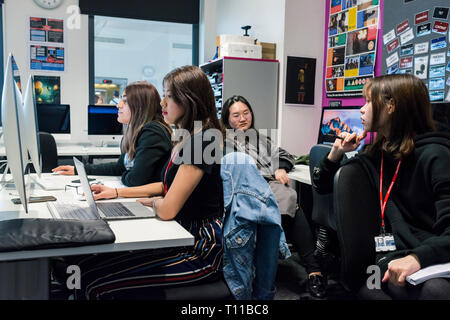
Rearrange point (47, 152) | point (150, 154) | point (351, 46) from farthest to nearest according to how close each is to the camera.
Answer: point (351, 46)
point (47, 152)
point (150, 154)

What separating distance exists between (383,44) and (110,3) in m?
3.33

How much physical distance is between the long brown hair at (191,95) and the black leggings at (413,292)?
78 centimetres

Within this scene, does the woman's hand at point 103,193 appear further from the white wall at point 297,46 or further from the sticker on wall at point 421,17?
the sticker on wall at point 421,17

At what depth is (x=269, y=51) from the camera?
12.6 feet

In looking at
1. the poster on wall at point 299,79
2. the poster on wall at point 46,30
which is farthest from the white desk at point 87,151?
the poster on wall at point 299,79

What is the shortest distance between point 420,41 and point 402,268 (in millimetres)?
2072

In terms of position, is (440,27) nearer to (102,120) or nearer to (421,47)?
(421,47)

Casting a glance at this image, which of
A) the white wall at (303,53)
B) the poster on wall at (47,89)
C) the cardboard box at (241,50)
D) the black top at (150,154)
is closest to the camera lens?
the black top at (150,154)

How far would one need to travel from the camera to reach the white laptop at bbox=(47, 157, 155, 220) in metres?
1.47

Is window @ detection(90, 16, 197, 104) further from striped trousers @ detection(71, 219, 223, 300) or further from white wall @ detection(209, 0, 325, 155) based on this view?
striped trousers @ detection(71, 219, 223, 300)

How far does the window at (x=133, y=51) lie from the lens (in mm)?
5121

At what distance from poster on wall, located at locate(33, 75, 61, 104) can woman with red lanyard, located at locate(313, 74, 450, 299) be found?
4114 millimetres

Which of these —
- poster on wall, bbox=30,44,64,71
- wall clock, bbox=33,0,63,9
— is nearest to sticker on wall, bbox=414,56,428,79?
poster on wall, bbox=30,44,64,71

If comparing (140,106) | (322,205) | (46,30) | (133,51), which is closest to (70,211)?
(140,106)
